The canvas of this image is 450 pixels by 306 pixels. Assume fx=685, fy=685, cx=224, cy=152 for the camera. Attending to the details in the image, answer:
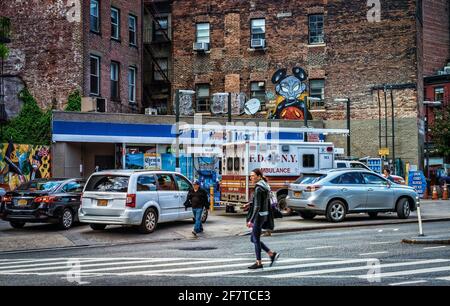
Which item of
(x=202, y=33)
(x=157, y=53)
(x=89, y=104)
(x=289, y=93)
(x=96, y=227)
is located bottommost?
(x=96, y=227)

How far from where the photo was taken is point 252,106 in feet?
131

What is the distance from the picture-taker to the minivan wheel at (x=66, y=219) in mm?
20330

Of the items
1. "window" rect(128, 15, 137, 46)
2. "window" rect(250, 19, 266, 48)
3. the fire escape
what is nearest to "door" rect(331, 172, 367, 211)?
"window" rect(128, 15, 137, 46)

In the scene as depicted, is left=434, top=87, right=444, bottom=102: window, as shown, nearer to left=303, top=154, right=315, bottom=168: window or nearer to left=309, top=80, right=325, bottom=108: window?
A: left=309, top=80, right=325, bottom=108: window

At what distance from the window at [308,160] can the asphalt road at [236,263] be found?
6912 mm

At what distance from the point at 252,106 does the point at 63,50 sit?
1182 centimetres

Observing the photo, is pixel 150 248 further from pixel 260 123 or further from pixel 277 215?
pixel 260 123

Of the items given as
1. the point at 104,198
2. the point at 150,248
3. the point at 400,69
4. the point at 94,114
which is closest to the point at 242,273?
the point at 150,248

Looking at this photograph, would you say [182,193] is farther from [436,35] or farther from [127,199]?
[436,35]

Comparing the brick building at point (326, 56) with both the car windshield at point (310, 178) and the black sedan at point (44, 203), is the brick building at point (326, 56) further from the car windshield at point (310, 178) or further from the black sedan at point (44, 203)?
the black sedan at point (44, 203)

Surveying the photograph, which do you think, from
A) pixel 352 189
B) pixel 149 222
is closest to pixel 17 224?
pixel 149 222

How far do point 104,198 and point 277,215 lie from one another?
6.68m

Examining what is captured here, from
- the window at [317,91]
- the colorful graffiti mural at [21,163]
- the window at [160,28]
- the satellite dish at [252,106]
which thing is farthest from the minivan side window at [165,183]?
the window at [160,28]

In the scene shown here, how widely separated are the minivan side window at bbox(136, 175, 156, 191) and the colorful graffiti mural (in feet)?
32.0
